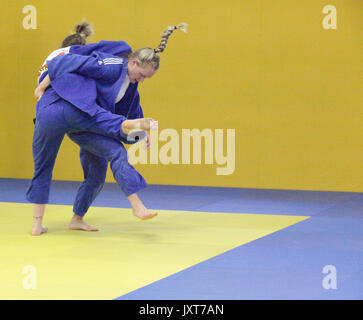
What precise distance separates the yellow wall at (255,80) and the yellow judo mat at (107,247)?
1.62 metres

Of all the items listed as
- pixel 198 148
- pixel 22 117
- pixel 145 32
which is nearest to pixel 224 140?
pixel 198 148

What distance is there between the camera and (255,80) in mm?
6738

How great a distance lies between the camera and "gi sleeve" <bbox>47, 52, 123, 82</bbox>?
4.11m

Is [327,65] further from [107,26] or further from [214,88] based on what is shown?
[107,26]

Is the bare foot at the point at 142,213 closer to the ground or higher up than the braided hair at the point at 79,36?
closer to the ground

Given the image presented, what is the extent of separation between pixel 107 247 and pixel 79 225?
62 centimetres

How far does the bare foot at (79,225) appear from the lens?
451 cm

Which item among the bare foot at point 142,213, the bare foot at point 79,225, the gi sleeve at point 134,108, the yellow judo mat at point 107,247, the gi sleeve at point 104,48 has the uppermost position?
the gi sleeve at point 104,48

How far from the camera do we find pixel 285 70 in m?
Answer: 6.63

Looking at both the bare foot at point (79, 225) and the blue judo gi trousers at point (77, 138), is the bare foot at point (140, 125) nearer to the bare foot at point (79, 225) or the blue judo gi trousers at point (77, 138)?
the blue judo gi trousers at point (77, 138)

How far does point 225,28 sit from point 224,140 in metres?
1.05

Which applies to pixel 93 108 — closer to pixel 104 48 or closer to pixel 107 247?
pixel 104 48

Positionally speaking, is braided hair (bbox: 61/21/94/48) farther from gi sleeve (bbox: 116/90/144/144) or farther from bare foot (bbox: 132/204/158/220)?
bare foot (bbox: 132/204/158/220)

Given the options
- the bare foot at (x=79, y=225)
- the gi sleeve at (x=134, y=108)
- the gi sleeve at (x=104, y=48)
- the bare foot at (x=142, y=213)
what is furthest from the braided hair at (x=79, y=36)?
the bare foot at (x=142, y=213)
